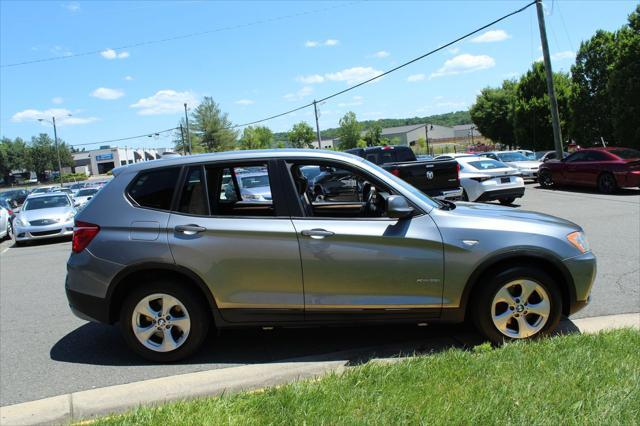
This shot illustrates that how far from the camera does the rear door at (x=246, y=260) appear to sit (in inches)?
171

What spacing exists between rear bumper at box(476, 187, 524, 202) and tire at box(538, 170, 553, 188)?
19.9 ft

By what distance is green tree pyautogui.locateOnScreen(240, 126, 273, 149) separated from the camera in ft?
371

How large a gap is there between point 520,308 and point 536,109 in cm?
3562

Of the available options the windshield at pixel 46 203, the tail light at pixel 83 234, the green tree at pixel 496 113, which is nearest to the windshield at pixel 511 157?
the windshield at pixel 46 203

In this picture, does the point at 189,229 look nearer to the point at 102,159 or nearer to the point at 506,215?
the point at 506,215

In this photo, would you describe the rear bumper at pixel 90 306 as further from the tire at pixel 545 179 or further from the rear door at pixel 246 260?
the tire at pixel 545 179

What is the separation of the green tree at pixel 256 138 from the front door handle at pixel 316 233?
9866 cm

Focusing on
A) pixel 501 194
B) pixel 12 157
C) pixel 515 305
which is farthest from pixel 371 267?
pixel 12 157

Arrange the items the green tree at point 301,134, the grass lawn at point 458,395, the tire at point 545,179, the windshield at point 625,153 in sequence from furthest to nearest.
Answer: the green tree at point 301,134
the tire at point 545,179
the windshield at point 625,153
the grass lawn at point 458,395

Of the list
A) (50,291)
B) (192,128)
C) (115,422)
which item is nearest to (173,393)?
(115,422)

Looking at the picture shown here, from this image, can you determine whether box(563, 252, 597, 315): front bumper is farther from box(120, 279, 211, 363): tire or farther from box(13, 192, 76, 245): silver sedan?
box(13, 192, 76, 245): silver sedan

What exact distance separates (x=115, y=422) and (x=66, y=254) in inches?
387

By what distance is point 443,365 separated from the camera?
3.87 meters

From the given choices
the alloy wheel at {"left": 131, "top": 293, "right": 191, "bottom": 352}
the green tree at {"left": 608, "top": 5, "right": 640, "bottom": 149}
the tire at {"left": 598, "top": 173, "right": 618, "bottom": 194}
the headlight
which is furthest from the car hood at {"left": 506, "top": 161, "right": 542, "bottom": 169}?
the alloy wheel at {"left": 131, "top": 293, "right": 191, "bottom": 352}
